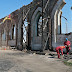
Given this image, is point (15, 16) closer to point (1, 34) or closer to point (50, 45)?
point (1, 34)

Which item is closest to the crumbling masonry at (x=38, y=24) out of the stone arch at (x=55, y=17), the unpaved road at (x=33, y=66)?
the stone arch at (x=55, y=17)

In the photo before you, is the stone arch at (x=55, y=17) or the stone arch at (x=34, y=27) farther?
the stone arch at (x=34, y=27)

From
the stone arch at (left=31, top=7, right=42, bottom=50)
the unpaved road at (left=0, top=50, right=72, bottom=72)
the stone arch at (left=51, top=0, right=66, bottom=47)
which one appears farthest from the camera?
the stone arch at (left=31, top=7, right=42, bottom=50)

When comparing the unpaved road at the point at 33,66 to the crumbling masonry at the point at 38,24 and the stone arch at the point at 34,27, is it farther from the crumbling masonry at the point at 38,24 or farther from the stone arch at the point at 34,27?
the stone arch at the point at 34,27

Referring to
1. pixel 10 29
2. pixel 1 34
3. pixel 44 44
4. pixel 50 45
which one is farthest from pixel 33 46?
pixel 1 34

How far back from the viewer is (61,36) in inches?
438

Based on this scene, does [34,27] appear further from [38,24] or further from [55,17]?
[55,17]

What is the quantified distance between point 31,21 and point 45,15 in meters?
2.51

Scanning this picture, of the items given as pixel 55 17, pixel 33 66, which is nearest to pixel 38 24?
pixel 55 17

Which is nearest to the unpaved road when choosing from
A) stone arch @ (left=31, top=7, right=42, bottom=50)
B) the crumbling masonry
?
the crumbling masonry

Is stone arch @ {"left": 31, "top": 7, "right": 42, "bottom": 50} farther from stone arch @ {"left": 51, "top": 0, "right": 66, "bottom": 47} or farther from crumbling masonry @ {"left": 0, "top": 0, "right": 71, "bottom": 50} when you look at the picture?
stone arch @ {"left": 51, "top": 0, "right": 66, "bottom": 47}

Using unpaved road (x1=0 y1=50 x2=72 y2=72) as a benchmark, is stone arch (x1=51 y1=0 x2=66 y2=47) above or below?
above

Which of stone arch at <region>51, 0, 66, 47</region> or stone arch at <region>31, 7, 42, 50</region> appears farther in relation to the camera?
stone arch at <region>31, 7, 42, 50</region>

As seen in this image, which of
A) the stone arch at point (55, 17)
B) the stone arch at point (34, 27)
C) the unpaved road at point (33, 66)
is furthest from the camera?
the stone arch at point (34, 27)
